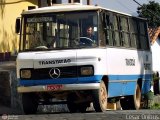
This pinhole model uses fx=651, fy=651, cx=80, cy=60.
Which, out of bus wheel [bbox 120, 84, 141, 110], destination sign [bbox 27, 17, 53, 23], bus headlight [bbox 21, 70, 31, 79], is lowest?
bus wheel [bbox 120, 84, 141, 110]

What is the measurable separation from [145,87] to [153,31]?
Result: 83.7 feet

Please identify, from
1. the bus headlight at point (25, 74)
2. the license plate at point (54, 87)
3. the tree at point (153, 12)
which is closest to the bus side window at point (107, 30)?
the license plate at point (54, 87)

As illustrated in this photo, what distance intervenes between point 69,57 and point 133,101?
5.34m

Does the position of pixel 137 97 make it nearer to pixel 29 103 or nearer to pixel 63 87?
pixel 29 103

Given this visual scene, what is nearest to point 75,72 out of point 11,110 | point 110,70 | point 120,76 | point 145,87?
point 110,70

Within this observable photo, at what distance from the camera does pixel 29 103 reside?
677 inches

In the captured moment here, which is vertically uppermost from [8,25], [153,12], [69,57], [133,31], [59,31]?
[153,12]

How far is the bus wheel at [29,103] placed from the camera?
1708 cm

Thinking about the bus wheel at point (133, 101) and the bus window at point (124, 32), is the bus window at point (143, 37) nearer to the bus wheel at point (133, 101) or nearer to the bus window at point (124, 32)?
the bus wheel at point (133, 101)

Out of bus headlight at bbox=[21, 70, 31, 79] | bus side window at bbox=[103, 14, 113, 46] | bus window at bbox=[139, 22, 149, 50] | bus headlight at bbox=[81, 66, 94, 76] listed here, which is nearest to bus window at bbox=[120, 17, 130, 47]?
bus side window at bbox=[103, 14, 113, 46]

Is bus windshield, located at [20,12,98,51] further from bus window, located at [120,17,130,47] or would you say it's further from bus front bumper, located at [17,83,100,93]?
bus window, located at [120,17,130,47]

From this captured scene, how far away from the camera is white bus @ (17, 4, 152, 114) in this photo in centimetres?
1628

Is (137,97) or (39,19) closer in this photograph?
(39,19)

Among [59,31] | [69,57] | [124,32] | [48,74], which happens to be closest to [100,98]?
[69,57]
